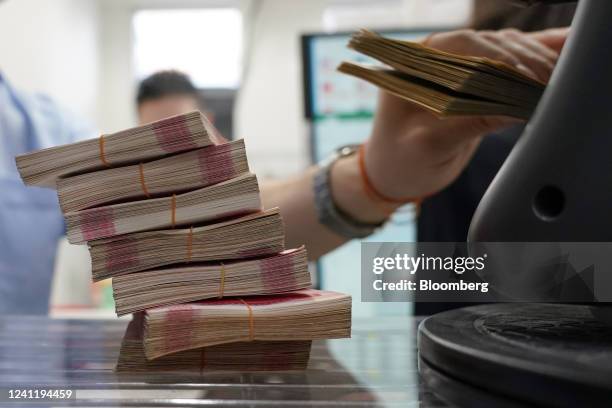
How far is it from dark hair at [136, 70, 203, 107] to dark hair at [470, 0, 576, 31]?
6.64 feet

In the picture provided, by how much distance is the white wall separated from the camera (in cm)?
286

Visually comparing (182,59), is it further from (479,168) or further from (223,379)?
(223,379)

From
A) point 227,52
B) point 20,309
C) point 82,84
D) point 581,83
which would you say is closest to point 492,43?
point 581,83

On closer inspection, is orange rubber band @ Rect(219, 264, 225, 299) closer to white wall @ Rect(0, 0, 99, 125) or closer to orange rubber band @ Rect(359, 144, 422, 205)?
orange rubber band @ Rect(359, 144, 422, 205)

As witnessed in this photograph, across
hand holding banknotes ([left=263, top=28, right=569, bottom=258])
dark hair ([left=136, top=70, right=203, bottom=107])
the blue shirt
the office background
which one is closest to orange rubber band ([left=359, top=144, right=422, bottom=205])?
hand holding banknotes ([left=263, top=28, right=569, bottom=258])

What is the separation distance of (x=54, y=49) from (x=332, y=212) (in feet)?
11.7

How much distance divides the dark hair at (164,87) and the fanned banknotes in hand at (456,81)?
227cm

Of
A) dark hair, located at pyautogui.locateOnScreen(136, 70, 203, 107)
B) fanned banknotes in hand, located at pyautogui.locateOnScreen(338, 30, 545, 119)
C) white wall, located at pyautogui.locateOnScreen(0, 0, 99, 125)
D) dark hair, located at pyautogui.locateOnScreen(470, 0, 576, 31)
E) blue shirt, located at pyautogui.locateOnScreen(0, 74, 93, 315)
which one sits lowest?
blue shirt, located at pyautogui.locateOnScreen(0, 74, 93, 315)

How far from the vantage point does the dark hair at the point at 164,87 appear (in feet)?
8.61

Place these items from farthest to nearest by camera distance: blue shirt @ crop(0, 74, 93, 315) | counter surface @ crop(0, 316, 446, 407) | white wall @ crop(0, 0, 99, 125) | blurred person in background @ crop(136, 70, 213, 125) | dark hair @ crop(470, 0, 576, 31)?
white wall @ crop(0, 0, 99, 125) → blurred person in background @ crop(136, 70, 213, 125) → blue shirt @ crop(0, 74, 93, 315) → dark hair @ crop(470, 0, 576, 31) → counter surface @ crop(0, 316, 446, 407)

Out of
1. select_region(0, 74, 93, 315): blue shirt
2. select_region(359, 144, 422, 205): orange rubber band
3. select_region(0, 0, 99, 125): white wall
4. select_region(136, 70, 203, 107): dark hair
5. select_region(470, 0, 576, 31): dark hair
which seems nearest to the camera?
select_region(470, 0, 576, 31): dark hair

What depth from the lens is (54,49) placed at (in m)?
3.94

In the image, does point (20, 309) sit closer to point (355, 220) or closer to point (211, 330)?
point (355, 220)

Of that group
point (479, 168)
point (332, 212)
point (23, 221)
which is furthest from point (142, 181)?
point (23, 221)
